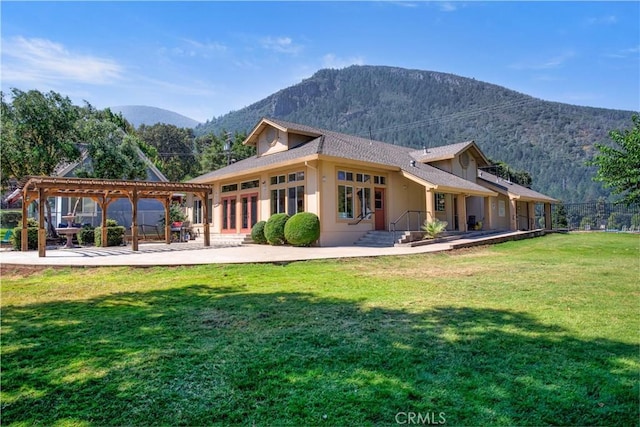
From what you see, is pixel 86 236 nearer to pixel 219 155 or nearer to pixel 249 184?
pixel 249 184

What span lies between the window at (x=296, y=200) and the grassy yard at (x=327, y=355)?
32.9 feet

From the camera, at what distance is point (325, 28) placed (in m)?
13.0

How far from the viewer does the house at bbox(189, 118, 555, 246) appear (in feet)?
52.5

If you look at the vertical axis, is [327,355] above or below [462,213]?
below

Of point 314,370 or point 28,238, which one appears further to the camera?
point 28,238

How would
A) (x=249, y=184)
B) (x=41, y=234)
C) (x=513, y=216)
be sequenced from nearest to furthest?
1. (x=41, y=234)
2. (x=249, y=184)
3. (x=513, y=216)

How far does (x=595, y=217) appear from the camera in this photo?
34.0 meters

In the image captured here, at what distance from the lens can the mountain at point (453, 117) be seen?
2442 inches

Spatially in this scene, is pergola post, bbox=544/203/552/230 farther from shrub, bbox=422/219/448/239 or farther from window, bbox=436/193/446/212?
shrub, bbox=422/219/448/239

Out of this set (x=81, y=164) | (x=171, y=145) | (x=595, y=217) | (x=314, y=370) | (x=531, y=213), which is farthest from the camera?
(x=171, y=145)

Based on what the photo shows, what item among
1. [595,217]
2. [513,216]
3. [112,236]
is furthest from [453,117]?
[112,236]

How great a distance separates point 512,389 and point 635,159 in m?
15.7

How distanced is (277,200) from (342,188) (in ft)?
10.7

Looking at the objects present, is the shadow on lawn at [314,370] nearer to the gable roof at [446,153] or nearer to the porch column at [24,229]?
the porch column at [24,229]
